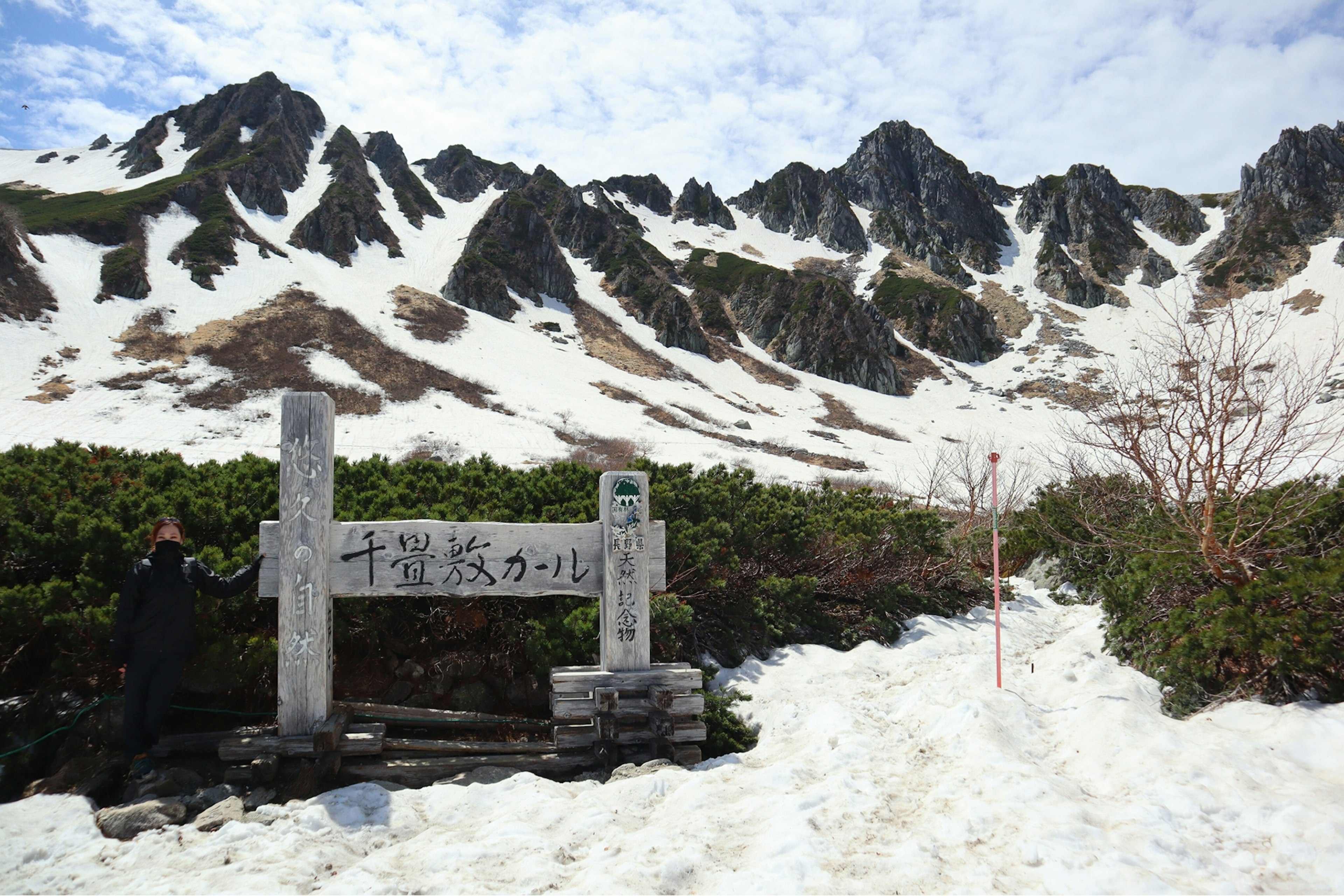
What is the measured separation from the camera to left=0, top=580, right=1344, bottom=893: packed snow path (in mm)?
2844

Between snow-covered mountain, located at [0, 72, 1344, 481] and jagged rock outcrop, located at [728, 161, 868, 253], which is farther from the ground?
jagged rock outcrop, located at [728, 161, 868, 253]

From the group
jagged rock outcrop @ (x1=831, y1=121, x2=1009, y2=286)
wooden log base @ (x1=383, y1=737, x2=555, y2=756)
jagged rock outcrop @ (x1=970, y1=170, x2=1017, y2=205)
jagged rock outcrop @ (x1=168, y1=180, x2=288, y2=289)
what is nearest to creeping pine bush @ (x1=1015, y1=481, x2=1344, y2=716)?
wooden log base @ (x1=383, y1=737, x2=555, y2=756)

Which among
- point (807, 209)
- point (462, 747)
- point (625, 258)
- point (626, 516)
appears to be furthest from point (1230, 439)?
point (807, 209)

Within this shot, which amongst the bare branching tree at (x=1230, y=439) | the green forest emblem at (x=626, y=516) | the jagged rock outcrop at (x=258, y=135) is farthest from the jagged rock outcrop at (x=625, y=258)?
the green forest emblem at (x=626, y=516)

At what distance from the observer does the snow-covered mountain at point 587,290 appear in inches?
1238

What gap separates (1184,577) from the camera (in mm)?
5414

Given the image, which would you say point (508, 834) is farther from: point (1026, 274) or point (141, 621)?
point (1026, 274)

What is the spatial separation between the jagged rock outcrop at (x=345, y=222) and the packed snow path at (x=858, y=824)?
61.2 metres

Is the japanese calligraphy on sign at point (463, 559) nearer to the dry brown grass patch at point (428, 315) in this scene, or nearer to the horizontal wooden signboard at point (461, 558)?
the horizontal wooden signboard at point (461, 558)

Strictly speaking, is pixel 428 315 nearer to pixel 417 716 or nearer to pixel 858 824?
pixel 417 716

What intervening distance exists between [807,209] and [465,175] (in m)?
52.2

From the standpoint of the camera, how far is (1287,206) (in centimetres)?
8262

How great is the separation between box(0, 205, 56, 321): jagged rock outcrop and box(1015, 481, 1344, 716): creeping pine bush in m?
47.1

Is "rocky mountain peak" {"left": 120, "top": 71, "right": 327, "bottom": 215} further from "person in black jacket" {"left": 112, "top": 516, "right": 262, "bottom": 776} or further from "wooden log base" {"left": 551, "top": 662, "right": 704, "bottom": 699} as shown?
"wooden log base" {"left": 551, "top": 662, "right": 704, "bottom": 699}
